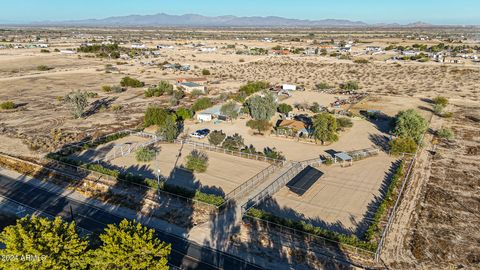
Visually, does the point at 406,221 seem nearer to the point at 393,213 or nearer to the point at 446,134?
the point at 393,213

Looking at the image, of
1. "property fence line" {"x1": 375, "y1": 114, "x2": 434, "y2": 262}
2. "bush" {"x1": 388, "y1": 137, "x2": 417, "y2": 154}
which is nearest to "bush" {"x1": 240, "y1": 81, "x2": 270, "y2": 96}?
"bush" {"x1": 388, "y1": 137, "x2": 417, "y2": 154}

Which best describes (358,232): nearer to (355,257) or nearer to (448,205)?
(355,257)

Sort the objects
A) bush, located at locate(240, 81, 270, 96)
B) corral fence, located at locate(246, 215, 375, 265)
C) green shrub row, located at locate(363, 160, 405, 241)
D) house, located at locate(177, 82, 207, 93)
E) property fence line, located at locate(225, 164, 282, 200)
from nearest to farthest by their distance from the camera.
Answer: corral fence, located at locate(246, 215, 375, 265), green shrub row, located at locate(363, 160, 405, 241), property fence line, located at locate(225, 164, 282, 200), bush, located at locate(240, 81, 270, 96), house, located at locate(177, 82, 207, 93)

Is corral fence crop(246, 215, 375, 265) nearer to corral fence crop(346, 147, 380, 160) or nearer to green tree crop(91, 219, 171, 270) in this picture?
green tree crop(91, 219, 171, 270)

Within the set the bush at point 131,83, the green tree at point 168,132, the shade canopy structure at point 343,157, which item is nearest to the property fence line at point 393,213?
the shade canopy structure at point 343,157

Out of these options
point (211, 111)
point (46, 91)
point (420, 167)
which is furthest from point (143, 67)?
point (420, 167)

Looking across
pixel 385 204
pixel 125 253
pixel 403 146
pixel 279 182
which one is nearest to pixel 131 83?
pixel 279 182
